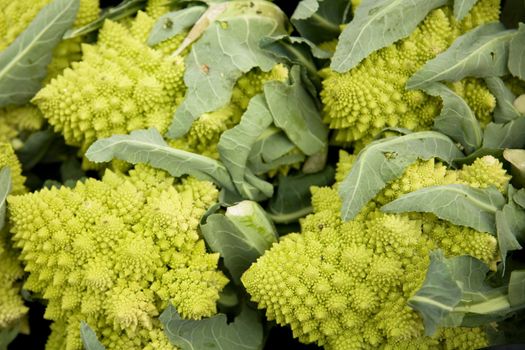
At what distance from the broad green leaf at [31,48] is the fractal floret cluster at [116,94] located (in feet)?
0.33

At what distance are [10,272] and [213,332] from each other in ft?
1.80

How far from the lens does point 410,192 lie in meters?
1.32

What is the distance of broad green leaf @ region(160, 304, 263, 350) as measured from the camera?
1355 mm

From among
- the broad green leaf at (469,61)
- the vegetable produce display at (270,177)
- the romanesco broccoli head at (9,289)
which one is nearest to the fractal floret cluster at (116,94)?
the vegetable produce display at (270,177)

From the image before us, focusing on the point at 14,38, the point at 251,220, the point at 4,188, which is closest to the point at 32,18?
the point at 14,38

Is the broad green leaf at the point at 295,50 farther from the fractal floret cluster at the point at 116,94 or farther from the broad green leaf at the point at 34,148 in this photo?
the broad green leaf at the point at 34,148

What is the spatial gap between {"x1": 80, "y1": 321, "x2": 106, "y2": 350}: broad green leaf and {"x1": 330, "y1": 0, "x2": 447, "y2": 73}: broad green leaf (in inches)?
31.2

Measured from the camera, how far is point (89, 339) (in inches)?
52.8

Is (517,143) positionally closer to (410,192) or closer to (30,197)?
(410,192)

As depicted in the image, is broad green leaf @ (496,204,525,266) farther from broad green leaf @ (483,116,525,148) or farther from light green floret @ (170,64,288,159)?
light green floret @ (170,64,288,159)

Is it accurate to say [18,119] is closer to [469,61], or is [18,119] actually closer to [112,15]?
[112,15]

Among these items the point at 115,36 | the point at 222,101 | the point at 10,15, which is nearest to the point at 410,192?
the point at 222,101

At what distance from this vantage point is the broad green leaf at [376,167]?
133cm

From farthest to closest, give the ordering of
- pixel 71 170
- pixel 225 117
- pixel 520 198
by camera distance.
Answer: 1. pixel 71 170
2. pixel 225 117
3. pixel 520 198
